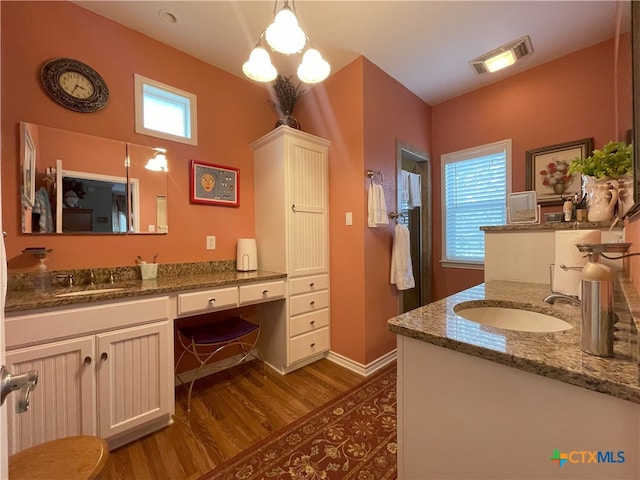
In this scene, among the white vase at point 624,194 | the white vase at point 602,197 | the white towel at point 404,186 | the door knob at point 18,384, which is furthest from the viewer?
the white towel at point 404,186

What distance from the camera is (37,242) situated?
1.61 metres

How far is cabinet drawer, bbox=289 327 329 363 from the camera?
7.19 ft

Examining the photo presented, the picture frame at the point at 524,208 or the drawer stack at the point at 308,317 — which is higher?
the picture frame at the point at 524,208

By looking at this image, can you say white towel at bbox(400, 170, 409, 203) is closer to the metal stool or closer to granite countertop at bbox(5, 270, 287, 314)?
granite countertop at bbox(5, 270, 287, 314)

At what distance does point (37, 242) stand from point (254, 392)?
1735 millimetres

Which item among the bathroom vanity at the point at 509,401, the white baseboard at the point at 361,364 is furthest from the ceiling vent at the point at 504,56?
the white baseboard at the point at 361,364

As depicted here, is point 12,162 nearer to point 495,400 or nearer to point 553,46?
point 495,400

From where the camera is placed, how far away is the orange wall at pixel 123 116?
155cm

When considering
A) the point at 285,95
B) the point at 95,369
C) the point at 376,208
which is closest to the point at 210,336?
the point at 95,369

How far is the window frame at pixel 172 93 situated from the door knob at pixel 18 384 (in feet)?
6.57

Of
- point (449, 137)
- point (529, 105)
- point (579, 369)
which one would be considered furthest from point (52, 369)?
point (529, 105)

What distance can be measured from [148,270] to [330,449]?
5.54 feet

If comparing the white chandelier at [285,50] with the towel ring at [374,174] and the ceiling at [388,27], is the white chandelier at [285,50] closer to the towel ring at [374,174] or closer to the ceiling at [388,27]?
the ceiling at [388,27]

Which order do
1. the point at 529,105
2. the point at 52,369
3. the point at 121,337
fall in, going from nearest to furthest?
the point at 52,369
the point at 121,337
the point at 529,105
